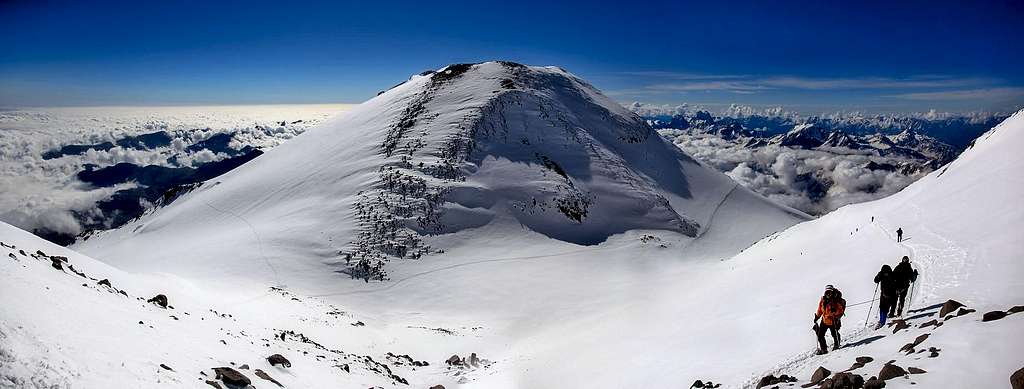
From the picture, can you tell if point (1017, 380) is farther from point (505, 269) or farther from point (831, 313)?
point (505, 269)

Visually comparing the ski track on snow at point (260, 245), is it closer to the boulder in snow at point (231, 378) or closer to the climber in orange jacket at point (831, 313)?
the boulder in snow at point (231, 378)

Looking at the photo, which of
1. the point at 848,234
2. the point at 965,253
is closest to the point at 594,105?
the point at 848,234

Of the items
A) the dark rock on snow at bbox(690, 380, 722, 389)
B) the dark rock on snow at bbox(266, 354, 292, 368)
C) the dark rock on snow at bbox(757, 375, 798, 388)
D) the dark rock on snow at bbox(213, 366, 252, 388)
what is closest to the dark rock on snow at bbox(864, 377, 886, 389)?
the dark rock on snow at bbox(757, 375, 798, 388)

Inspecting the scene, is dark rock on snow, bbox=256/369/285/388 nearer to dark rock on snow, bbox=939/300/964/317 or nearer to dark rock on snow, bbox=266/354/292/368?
dark rock on snow, bbox=266/354/292/368

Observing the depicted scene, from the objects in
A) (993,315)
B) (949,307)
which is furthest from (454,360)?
(993,315)

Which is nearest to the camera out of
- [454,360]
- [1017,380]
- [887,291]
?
[1017,380]
